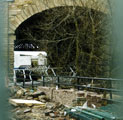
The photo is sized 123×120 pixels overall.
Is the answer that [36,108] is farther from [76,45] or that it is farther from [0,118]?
[0,118]

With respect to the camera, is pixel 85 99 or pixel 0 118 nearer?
pixel 0 118

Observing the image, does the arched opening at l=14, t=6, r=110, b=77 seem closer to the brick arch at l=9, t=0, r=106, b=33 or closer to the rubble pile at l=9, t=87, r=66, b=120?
the brick arch at l=9, t=0, r=106, b=33

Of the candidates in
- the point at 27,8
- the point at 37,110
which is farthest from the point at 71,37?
the point at 37,110

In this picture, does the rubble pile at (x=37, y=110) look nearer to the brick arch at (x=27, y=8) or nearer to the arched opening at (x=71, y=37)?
the arched opening at (x=71, y=37)

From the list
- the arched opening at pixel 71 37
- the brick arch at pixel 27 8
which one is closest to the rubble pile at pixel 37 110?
the arched opening at pixel 71 37

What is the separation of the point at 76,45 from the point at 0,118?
1287cm

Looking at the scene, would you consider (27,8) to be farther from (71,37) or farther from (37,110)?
(37,110)

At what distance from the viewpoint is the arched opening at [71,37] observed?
500 inches

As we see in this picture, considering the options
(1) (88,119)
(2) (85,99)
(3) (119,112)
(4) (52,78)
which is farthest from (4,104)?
(4) (52,78)

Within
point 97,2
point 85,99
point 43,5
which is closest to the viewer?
point 85,99

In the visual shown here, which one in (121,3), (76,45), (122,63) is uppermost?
(76,45)

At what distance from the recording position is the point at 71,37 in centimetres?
1396

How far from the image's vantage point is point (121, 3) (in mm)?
570

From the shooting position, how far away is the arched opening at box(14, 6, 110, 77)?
41.6 ft
